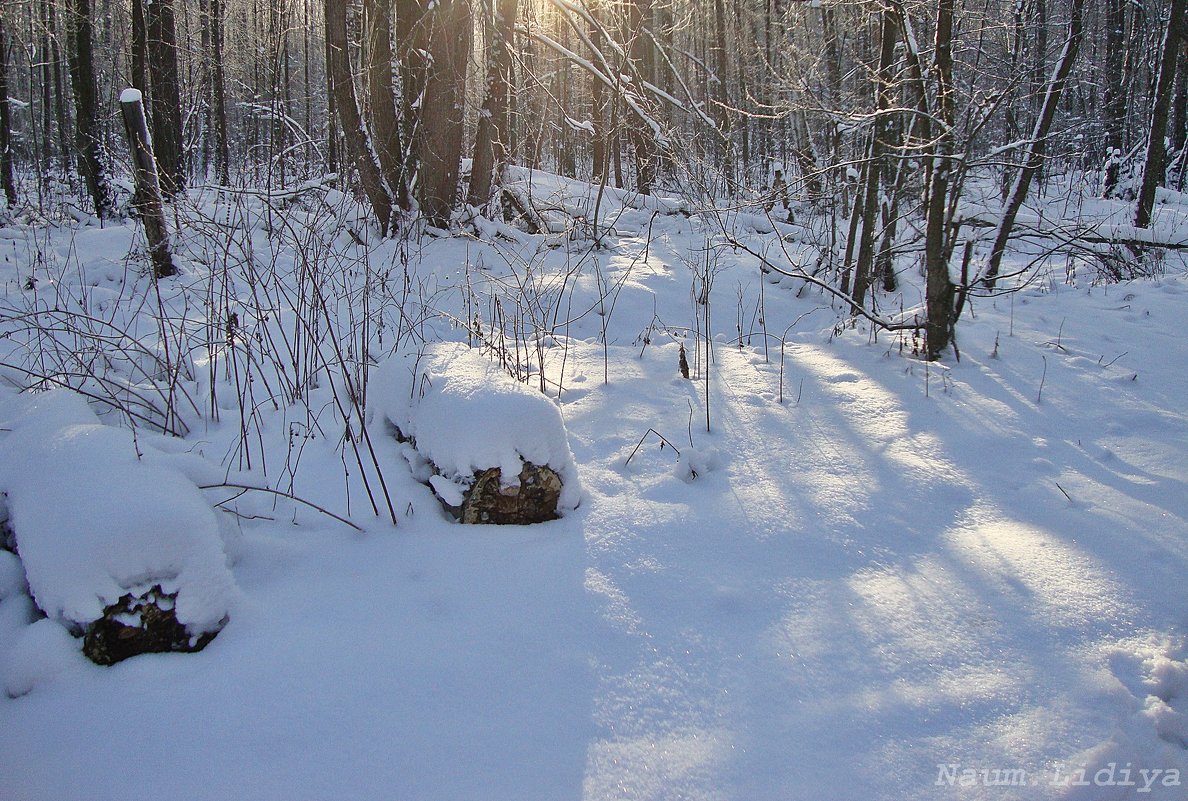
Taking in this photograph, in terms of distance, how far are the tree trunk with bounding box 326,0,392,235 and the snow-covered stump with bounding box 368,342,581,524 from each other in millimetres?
4250

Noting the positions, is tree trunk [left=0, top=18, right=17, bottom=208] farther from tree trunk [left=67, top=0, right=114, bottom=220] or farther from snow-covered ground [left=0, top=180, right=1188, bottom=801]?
snow-covered ground [left=0, top=180, right=1188, bottom=801]

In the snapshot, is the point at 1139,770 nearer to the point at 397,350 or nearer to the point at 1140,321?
the point at 397,350

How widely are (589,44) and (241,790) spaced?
4883mm

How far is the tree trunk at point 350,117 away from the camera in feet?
18.7

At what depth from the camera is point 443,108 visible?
19.1 feet

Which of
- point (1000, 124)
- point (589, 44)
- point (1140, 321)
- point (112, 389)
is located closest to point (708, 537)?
point (112, 389)

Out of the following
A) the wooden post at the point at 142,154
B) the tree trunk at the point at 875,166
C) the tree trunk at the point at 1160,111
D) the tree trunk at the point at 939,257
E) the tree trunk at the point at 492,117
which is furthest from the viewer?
the tree trunk at the point at 1160,111

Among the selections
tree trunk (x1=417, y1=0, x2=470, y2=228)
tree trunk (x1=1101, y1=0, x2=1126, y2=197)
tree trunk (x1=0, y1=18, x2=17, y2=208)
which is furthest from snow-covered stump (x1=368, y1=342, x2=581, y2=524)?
tree trunk (x1=1101, y1=0, x2=1126, y2=197)

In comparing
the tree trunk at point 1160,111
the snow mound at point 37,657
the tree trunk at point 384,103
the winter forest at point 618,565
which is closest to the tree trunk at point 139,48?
the tree trunk at point 384,103

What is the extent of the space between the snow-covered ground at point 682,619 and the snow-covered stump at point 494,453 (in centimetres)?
7

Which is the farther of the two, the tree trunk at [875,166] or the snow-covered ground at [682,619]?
the tree trunk at [875,166]

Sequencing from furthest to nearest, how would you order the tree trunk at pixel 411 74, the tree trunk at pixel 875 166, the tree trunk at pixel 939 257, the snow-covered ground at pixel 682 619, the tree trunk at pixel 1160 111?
the tree trunk at pixel 1160 111
the tree trunk at pixel 411 74
the tree trunk at pixel 875 166
the tree trunk at pixel 939 257
the snow-covered ground at pixel 682 619

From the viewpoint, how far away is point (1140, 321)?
13.5 ft

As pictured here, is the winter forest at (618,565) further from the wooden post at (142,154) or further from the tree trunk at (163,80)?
the tree trunk at (163,80)
